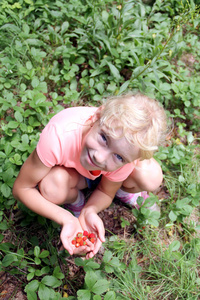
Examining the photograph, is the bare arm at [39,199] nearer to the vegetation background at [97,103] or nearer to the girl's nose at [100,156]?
the vegetation background at [97,103]

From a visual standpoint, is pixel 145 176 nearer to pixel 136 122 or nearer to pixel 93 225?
pixel 93 225

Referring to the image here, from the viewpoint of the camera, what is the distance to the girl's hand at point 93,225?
160cm

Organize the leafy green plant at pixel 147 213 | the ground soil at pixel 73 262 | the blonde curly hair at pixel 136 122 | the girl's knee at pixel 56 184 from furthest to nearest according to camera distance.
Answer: the leafy green plant at pixel 147 213 < the ground soil at pixel 73 262 < the girl's knee at pixel 56 184 < the blonde curly hair at pixel 136 122

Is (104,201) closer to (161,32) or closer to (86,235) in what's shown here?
(86,235)

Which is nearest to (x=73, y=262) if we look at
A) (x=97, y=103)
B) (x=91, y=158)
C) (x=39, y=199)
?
(x=39, y=199)

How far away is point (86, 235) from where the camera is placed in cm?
167

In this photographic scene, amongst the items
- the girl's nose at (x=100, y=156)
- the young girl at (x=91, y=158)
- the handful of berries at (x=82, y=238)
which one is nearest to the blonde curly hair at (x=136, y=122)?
the young girl at (x=91, y=158)

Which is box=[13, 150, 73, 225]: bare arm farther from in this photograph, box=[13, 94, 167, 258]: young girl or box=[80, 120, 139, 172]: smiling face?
box=[80, 120, 139, 172]: smiling face

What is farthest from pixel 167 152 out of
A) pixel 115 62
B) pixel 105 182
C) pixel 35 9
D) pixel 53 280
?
pixel 35 9

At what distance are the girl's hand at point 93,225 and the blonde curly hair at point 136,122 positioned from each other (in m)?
0.53

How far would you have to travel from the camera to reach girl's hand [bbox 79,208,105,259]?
1.60 meters

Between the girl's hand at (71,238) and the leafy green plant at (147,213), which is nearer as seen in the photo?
the girl's hand at (71,238)

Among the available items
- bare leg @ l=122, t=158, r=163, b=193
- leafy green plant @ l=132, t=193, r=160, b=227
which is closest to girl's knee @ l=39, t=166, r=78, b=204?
bare leg @ l=122, t=158, r=163, b=193

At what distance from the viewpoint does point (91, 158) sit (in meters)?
1.43
